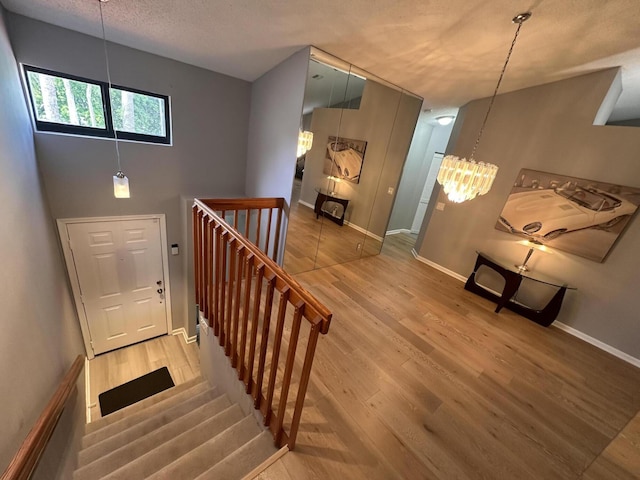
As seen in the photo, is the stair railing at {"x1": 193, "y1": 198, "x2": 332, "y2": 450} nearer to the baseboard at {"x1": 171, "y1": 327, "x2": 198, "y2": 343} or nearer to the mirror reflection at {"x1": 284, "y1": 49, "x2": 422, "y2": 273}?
the mirror reflection at {"x1": 284, "y1": 49, "x2": 422, "y2": 273}

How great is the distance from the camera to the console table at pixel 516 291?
271cm

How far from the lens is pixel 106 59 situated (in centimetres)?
241

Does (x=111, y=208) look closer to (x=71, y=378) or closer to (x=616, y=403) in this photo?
(x=71, y=378)

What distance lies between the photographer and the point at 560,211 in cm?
274

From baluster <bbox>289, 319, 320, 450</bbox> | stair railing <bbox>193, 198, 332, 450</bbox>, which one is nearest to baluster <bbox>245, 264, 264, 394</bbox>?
stair railing <bbox>193, 198, 332, 450</bbox>

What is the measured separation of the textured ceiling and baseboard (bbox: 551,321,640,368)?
8.85ft

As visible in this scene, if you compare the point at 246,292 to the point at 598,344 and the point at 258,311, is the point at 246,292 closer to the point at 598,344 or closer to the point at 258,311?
the point at 258,311

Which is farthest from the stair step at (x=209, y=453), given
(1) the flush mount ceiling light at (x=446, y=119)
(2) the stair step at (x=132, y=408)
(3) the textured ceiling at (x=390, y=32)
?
(1) the flush mount ceiling light at (x=446, y=119)

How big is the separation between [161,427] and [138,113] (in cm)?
326

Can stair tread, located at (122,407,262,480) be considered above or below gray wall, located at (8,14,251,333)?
below

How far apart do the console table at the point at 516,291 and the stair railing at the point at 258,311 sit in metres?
2.52

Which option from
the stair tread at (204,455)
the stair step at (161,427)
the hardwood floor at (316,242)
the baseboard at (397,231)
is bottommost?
the stair step at (161,427)

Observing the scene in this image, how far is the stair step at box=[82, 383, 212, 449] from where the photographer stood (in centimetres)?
208

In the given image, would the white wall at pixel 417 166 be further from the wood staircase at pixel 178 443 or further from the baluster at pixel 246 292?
the wood staircase at pixel 178 443
